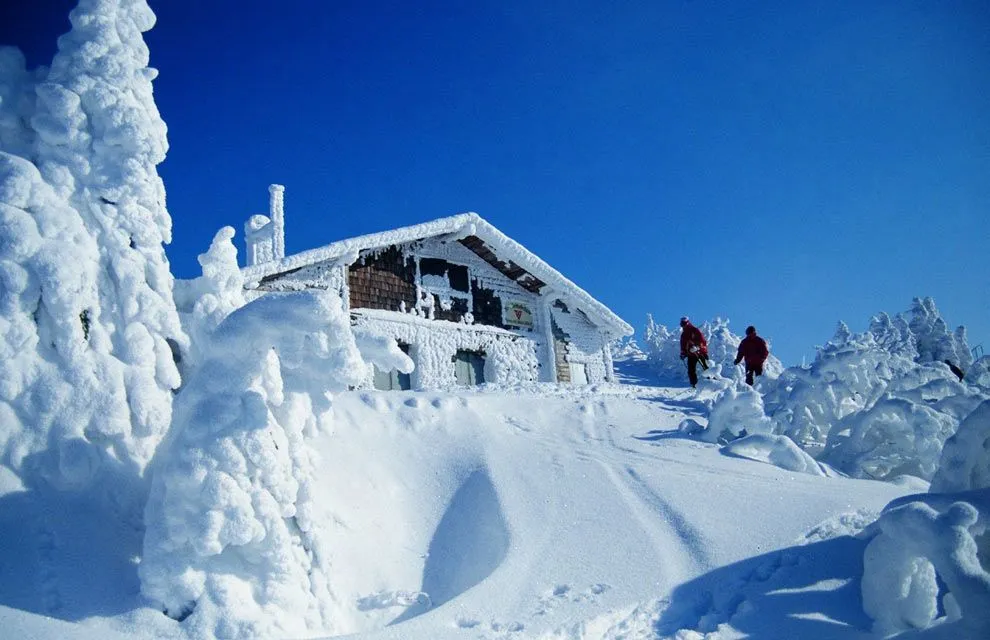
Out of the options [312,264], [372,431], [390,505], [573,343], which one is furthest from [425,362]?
[390,505]

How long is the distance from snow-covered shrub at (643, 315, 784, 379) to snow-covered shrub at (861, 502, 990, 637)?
2942 cm

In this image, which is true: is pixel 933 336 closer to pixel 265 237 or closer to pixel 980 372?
pixel 980 372

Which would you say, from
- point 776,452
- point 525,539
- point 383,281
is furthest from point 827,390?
point 383,281

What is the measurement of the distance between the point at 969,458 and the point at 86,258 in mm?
7820

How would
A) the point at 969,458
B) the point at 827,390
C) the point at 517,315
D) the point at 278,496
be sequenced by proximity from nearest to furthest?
1. the point at 278,496
2. the point at 969,458
3. the point at 827,390
4. the point at 517,315

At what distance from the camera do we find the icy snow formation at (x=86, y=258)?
17.1 feet

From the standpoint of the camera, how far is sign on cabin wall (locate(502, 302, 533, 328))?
661 inches

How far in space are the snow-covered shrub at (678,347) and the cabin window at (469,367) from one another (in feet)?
65.8

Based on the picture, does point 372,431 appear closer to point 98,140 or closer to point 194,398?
point 194,398

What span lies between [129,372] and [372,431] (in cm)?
317

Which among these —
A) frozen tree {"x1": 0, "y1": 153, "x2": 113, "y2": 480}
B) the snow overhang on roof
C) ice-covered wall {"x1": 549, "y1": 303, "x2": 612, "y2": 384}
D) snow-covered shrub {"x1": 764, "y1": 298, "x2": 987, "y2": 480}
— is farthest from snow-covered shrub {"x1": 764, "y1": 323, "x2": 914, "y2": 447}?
frozen tree {"x1": 0, "y1": 153, "x2": 113, "y2": 480}

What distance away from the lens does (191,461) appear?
4.75 m

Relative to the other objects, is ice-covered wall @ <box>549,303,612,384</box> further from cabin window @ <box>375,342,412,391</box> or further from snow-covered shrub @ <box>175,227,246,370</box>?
snow-covered shrub @ <box>175,227,246,370</box>

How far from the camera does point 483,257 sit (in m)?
16.8
